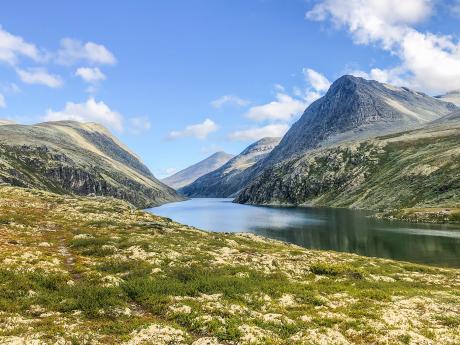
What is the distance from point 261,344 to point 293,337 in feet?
8.88

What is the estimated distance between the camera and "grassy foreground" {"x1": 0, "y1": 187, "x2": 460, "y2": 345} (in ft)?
87.6

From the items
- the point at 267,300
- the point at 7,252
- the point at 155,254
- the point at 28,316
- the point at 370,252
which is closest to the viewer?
the point at 28,316

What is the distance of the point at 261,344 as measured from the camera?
25.2 m

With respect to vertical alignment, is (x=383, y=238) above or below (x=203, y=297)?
below

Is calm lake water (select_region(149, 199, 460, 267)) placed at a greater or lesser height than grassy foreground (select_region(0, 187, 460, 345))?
lesser

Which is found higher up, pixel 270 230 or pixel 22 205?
pixel 22 205

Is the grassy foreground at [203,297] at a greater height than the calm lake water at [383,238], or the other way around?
the grassy foreground at [203,297]

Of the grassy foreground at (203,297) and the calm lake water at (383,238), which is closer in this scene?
the grassy foreground at (203,297)

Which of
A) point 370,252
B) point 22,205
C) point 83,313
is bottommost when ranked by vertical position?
point 370,252

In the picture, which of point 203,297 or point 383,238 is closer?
point 203,297

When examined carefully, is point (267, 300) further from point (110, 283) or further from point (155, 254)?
point (155, 254)

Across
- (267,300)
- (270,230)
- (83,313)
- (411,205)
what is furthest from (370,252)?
(411,205)

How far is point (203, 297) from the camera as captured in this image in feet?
115

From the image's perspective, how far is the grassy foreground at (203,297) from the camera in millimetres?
26703
